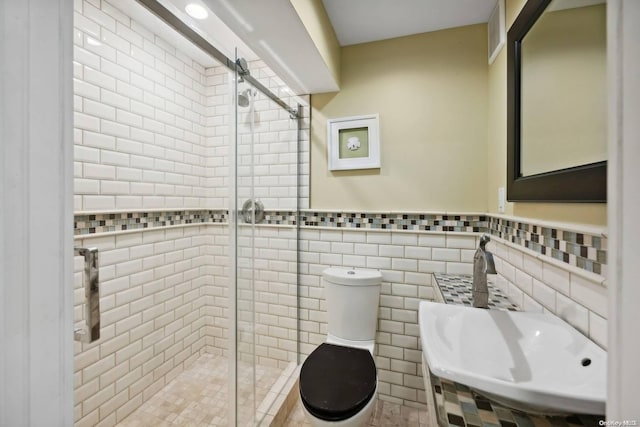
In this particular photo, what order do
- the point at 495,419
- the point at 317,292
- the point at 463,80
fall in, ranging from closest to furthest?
the point at 495,419
the point at 463,80
the point at 317,292

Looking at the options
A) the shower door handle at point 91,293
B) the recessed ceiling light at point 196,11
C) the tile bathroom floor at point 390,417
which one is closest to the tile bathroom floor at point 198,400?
the tile bathroom floor at point 390,417

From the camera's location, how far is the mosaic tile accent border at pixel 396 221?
1691mm

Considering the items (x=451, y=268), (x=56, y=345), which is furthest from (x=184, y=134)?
(x=451, y=268)

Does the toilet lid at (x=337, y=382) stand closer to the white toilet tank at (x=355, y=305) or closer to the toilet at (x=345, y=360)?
the toilet at (x=345, y=360)

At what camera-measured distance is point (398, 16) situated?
1611 mm

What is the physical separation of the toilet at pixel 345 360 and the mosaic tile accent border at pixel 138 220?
1197 mm

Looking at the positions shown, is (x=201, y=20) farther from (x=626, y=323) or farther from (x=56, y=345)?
(x=626, y=323)

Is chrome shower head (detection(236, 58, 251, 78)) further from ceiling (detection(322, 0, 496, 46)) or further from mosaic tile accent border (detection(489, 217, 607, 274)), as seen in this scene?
mosaic tile accent border (detection(489, 217, 607, 274))

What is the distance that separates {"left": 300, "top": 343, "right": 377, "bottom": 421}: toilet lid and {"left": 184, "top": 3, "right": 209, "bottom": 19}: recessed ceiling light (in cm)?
184

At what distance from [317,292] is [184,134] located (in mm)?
1609

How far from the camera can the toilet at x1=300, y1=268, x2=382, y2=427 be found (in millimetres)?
1103

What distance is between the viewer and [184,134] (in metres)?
2.09

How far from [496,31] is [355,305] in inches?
70.3

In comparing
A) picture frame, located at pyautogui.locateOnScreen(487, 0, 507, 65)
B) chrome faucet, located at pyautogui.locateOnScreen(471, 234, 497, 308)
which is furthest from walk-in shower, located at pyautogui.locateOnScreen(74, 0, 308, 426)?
picture frame, located at pyautogui.locateOnScreen(487, 0, 507, 65)
